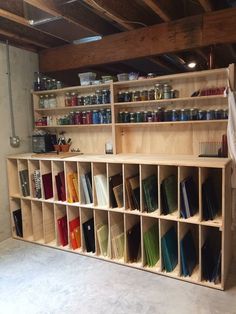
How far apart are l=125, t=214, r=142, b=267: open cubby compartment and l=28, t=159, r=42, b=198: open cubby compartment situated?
43.2 inches

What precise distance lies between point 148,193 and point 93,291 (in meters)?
0.92

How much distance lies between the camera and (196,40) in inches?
103

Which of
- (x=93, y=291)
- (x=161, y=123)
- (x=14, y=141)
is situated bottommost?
(x=93, y=291)

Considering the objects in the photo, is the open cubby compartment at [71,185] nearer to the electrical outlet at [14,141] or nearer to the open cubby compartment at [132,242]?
the open cubby compartment at [132,242]

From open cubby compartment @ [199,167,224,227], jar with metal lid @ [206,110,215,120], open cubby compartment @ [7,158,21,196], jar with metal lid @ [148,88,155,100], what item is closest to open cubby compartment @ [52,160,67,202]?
open cubby compartment @ [7,158,21,196]

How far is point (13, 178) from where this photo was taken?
3.32m

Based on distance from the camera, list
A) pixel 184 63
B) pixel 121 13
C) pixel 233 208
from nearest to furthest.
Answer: pixel 121 13
pixel 233 208
pixel 184 63

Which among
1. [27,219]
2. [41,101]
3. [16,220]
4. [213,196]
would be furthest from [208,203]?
[41,101]

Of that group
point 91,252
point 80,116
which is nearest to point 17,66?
point 80,116

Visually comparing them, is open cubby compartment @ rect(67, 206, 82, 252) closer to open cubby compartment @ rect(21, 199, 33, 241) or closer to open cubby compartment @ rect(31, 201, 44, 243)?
open cubby compartment @ rect(31, 201, 44, 243)

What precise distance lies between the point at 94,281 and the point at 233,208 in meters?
1.47

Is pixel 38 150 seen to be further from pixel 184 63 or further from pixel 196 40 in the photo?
pixel 184 63

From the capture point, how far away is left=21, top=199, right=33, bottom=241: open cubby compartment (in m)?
3.25

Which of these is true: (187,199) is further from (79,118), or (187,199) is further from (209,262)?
(79,118)
